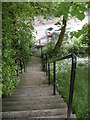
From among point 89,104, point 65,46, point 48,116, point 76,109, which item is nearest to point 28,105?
point 48,116

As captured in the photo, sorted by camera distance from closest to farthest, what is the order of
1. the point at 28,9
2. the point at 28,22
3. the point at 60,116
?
the point at 60,116
the point at 28,9
the point at 28,22

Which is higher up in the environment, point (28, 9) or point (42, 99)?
point (28, 9)

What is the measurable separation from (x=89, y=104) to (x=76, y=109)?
0.39 metres

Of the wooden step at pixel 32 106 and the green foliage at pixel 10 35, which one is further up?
the green foliage at pixel 10 35

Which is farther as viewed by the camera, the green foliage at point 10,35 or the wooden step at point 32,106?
the wooden step at point 32,106

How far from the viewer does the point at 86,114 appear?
2.41 m

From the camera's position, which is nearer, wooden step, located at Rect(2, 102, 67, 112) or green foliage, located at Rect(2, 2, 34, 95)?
green foliage, located at Rect(2, 2, 34, 95)

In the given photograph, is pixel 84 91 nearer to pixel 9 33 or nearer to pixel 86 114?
pixel 86 114

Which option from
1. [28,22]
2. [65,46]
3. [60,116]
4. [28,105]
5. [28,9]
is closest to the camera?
[60,116]

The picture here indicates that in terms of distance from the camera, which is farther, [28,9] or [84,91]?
[84,91]

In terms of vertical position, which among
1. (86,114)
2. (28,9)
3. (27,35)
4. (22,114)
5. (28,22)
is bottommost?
(86,114)

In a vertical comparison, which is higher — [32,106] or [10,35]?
[10,35]

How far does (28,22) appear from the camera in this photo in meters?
3.20

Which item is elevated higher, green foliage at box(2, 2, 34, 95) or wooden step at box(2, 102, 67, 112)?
green foliage at box(2, 2, 34, 95)
